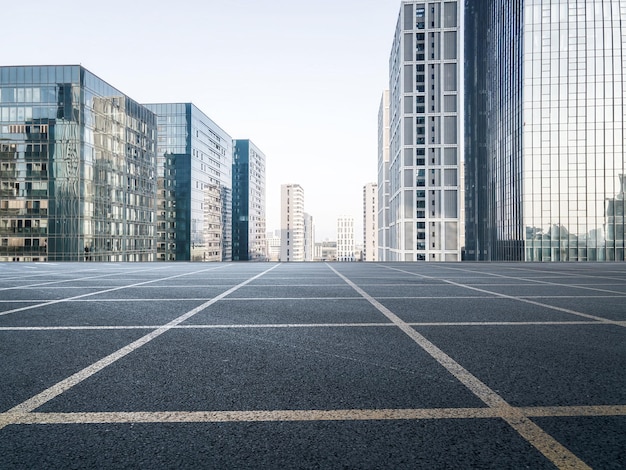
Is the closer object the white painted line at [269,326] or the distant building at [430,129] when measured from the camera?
the white painted line at [269,326]

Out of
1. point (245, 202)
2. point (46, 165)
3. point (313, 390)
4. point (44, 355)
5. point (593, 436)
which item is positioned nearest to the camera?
point (593, 436)

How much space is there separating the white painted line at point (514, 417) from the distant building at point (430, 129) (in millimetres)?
76538

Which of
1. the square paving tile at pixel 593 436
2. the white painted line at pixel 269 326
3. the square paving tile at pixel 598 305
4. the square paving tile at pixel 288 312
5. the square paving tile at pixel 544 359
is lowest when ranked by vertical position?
the square paving tile at pixel 598 305

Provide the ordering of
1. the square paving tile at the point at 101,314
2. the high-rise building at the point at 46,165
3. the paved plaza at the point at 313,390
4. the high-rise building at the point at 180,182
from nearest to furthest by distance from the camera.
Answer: the paved plaza at the point at 313,390
the square paving tile at the point at 101,314
the high-rise building at the point at 46,165
the high-rise building at the point at 180,182

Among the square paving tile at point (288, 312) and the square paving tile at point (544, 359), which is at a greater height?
the square paving tile at point (544, 359)

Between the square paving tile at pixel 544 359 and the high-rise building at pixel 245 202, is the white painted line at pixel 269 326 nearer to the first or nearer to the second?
the square paving tile at pixel 544 359

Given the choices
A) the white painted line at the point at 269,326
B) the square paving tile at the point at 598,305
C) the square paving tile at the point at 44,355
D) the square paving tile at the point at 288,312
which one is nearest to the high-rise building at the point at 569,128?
the square paving tile at the point at 598,305

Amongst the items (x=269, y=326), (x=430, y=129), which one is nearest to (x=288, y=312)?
(x=269, y=326)

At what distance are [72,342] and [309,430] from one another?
409cm

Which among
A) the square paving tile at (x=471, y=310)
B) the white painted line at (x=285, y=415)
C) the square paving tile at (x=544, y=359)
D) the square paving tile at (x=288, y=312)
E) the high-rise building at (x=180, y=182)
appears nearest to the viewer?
the white painted line at (x=285, y=415)

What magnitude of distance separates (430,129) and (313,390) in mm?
83892

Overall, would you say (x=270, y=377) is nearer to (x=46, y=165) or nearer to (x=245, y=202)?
(x=46, y=165)

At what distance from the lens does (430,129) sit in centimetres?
7912

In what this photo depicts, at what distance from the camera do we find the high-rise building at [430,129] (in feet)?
257
